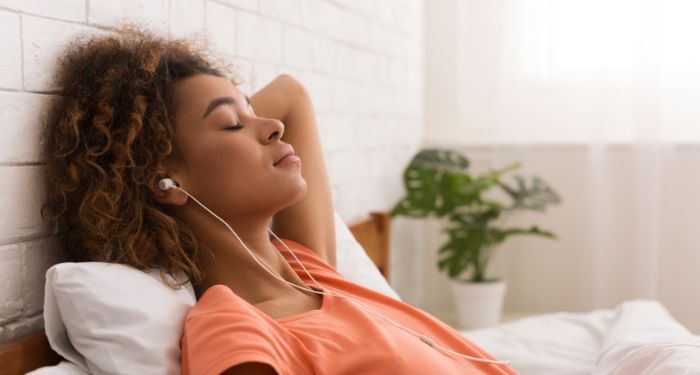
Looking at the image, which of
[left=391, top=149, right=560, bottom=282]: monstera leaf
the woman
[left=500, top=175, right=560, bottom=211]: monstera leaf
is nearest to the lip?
Result: the woman

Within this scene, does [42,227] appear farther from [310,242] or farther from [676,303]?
[676,303]

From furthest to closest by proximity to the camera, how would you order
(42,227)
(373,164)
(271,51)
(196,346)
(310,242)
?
1. (373,164)
2. (271,51)
3. (310,242)
4. (42,227)
5. (196,346)

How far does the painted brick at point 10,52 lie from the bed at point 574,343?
344 mm

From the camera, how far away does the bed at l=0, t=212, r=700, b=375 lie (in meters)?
1.05

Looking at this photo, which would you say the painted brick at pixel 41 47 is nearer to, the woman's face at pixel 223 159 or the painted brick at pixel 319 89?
the woman's face at pixel 223 159

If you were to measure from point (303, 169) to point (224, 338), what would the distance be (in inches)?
24.5

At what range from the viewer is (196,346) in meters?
0.98

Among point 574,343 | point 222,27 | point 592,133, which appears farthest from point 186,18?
point 592,133

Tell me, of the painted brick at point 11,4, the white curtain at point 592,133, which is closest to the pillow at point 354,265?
the painted brick at point 11,4

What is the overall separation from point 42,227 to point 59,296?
160mm

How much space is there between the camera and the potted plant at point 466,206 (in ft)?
9.39

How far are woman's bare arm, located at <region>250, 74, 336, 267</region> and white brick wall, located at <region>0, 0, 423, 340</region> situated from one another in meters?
0.16

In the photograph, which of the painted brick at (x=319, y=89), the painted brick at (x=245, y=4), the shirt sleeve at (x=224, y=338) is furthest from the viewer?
the painted brick at (x=319, y=89)

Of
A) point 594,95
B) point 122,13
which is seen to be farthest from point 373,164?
point 122,13
